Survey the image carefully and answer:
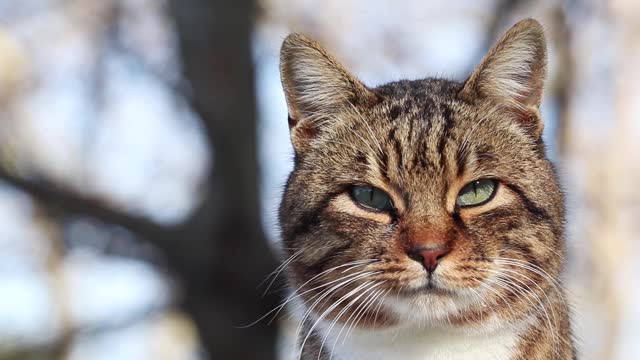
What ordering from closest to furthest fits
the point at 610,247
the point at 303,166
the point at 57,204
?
the point at 303,166 < the point at 57,204 < the point at 610,247

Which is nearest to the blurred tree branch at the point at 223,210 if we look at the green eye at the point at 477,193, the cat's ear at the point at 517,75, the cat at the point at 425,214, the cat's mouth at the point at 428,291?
the cat at the point at 425,214

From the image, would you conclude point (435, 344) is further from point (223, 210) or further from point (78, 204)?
point (223, 210)

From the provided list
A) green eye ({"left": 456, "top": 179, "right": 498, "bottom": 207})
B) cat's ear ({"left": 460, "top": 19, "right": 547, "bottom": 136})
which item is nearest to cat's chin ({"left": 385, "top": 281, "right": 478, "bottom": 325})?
green eye ({"left": 456, "top": 179, "right": 498, "bottom": 207})

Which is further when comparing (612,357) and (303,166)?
(612,357)

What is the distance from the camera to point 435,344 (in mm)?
2814

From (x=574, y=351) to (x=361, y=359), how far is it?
0.88 metres

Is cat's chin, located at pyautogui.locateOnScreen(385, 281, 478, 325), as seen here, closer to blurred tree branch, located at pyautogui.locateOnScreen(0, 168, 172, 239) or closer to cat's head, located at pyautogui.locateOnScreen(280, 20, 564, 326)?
cat's head, located at pyautogui.locateOnScreen(280, 20, 564, 326)

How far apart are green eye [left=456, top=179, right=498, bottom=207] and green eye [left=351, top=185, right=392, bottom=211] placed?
225 millimetres

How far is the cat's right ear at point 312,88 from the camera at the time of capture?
3242mm

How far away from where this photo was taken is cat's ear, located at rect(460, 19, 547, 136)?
3061 mm

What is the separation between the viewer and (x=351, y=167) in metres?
3.02

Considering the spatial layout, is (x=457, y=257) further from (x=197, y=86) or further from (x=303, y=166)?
(x=197, y=86)

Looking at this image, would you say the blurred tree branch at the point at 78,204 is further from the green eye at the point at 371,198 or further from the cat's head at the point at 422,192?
the green eye at the point at 371,198

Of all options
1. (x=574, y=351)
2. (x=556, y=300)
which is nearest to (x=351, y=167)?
(x=556, y=300)
